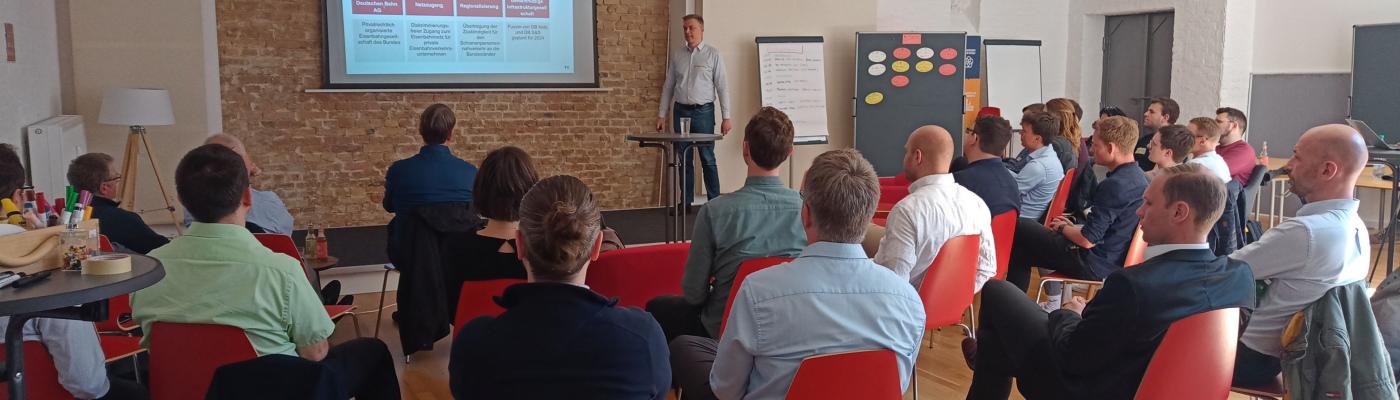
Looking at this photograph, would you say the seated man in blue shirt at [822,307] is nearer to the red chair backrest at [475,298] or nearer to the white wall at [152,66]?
the red chair backrest at [475,298]

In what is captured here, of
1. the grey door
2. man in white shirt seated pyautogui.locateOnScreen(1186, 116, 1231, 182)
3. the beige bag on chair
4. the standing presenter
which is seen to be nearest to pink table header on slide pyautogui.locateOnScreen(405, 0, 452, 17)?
the standing presenter

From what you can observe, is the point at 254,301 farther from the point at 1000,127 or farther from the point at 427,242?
the point at 1000,127

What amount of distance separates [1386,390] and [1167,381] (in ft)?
2.58

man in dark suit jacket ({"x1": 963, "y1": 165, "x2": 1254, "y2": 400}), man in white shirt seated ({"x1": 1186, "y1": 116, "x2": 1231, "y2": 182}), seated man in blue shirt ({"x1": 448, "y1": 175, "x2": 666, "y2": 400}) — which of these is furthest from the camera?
man in white shirt seated ({"x1": 1186, "y1": 116, "x2": 1231, "y2": 182})

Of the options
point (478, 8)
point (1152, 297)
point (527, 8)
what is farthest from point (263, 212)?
point (527, 8)

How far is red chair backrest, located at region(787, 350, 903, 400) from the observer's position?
2.06 meters

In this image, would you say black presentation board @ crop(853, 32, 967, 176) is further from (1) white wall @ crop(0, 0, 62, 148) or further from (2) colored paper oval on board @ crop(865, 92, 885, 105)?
(1) white wall @ crop(0, 0, 62, 148)

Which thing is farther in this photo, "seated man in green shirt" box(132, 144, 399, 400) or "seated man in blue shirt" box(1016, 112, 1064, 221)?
"seated man in blue shirt" box(1016, 112, 1064, 221)

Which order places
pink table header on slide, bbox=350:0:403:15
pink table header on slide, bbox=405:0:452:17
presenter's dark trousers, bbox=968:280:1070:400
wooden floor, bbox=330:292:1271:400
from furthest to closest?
pink table header on slide, bbox=405:0:452:17 < pink table header on slide, bbox=350:0:403:15 < wooden floor, bbox=330:292:1271:400 < presenter's dark trousers, bbox=968:280:1070:400

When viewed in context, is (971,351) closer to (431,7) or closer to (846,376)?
(846,376)

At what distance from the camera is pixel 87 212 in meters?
2.60

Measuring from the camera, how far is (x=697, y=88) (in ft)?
26.0

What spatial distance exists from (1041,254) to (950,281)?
1.23m

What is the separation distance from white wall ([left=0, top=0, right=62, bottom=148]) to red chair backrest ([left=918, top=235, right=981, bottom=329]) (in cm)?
457
